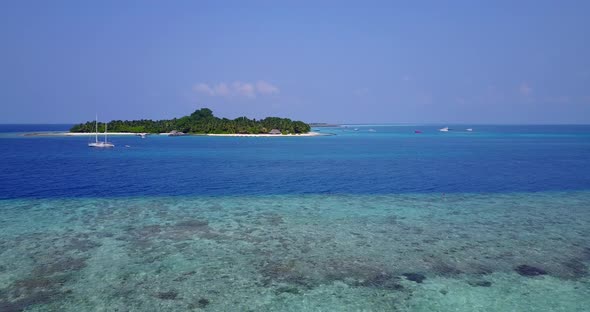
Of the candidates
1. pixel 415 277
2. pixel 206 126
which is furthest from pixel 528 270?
pixel 206 126

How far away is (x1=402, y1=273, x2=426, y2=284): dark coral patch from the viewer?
13688 mm

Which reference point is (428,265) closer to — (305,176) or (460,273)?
(460,273)

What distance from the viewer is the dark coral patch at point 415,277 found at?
13.7 metres

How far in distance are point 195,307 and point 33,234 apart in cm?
1280

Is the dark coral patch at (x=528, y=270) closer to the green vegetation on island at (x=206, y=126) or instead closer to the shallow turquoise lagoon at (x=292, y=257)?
the shallow turquoise lagoon at (x=292, y=257)

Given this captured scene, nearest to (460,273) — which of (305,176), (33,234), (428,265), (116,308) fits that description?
(428,265)

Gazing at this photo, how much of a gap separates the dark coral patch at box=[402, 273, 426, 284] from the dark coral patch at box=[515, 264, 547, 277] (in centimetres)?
394

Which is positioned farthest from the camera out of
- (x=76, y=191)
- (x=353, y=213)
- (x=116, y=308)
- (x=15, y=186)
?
(x=15, y=186)

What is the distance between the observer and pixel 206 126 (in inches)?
6225

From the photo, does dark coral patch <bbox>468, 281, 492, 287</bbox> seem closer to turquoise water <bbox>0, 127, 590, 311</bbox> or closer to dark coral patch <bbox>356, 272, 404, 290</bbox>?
turquoise water <bbox>0, 127, 590, 311</bbox>

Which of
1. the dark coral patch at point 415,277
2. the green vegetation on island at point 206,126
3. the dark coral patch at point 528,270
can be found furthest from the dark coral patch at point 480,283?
the green vegetation on island at point 206,126

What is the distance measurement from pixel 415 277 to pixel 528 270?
471cm

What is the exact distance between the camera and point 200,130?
159 m

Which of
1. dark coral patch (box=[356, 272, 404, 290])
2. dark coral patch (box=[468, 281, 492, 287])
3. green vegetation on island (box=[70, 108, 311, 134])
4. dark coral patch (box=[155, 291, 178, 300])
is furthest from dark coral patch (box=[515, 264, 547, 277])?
green vegetation on island (box=[70, 108, 311, 134])
